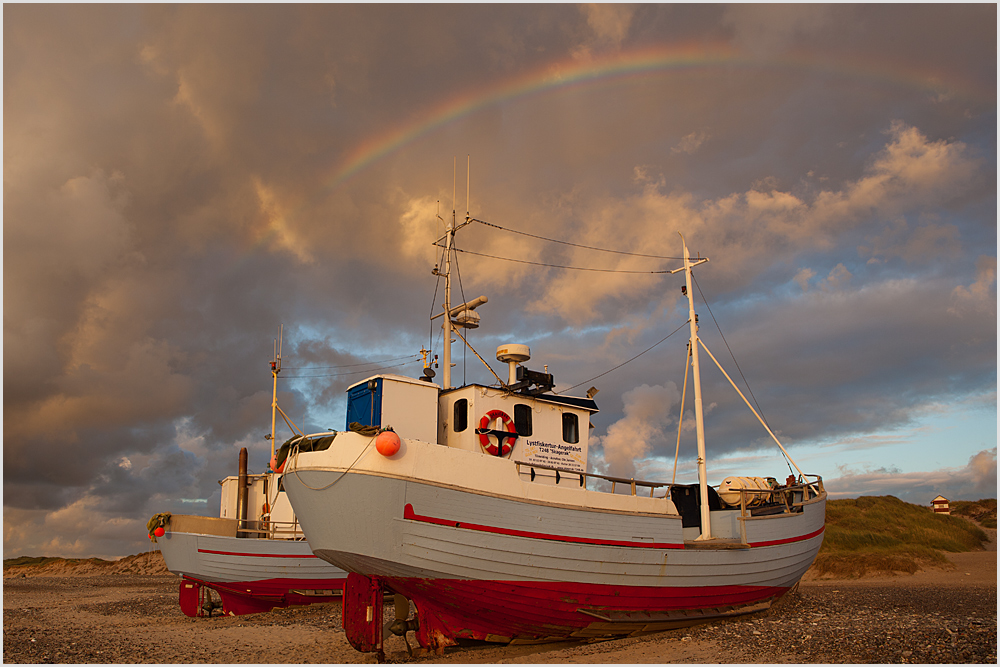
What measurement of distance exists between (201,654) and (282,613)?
6.70 m

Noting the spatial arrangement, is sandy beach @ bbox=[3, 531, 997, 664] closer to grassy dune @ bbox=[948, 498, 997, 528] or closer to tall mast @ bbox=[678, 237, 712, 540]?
tall mast @ bbox=[678, 237, 712, 540]

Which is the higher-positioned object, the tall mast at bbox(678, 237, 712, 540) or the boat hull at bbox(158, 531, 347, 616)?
the tall mast at bbox(678, 237, 712, 540)

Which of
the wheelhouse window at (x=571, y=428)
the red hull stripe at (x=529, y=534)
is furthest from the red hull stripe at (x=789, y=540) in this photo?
the wheelhouse window at (x=571, y=428)

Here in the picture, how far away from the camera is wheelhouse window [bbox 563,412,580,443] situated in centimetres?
1602

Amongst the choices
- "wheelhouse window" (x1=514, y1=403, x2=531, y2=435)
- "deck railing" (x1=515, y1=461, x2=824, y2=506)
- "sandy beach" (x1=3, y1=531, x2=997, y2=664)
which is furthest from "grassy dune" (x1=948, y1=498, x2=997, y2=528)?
"wheelhouse window" (x1=514, y1=403, x2=531, y2=435)

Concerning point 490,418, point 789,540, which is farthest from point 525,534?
point 789,540

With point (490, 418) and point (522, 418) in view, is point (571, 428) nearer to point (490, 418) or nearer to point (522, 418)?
point (522, 418)

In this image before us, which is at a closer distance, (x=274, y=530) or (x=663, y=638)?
(x=663, y=638)

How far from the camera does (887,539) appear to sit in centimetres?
3525

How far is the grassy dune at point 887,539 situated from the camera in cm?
2936

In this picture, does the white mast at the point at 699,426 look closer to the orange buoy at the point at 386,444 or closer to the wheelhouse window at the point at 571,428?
the wheelhouse window at the point at 571,428

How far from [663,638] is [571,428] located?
17.2 ft

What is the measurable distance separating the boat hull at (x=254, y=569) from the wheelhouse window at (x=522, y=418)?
9462mm

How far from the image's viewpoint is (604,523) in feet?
43.1
